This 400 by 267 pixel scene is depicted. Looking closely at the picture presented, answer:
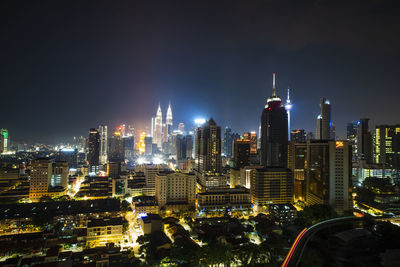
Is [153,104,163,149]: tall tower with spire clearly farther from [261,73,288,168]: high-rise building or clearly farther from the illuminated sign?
the illuminated sign

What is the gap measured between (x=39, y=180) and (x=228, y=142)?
117 ft

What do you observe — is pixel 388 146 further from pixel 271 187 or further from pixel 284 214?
pixel 284 214

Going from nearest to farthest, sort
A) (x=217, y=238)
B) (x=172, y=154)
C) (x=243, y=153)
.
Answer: (x=217, y=238), (x=243, y=153), (x=172, y=154)

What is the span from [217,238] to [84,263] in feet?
16.6

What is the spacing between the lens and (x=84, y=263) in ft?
26.8

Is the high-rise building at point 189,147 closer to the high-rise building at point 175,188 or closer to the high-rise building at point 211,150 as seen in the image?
the high-rise building at point 211,150

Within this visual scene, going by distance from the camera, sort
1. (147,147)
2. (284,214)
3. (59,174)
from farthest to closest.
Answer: (147,147) < (59,174) < (284,214)

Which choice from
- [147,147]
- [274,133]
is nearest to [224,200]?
[274,133]

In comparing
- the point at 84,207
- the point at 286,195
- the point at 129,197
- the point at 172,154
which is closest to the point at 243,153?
the point at 286,195

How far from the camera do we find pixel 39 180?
1858 cm

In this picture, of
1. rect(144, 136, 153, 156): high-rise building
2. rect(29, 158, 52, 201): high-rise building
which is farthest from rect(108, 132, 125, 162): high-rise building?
rect(29, 158, 52, 201): high-rise building

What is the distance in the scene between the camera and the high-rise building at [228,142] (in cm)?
4894

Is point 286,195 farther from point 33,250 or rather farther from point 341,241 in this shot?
point 33,250

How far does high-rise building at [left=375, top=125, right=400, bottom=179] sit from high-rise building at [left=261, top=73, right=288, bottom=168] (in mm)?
10321
